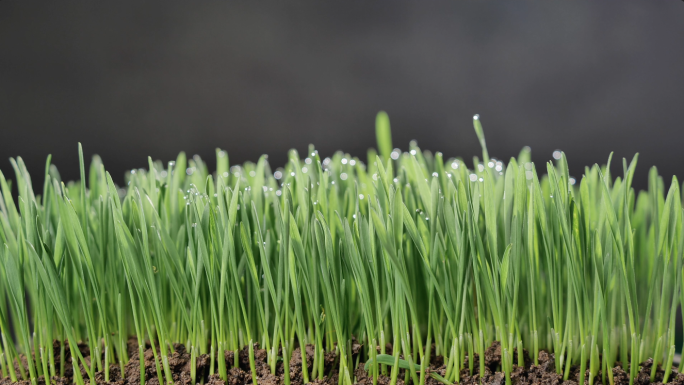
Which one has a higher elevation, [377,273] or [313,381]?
[377,273]

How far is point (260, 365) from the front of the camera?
0.68 metres

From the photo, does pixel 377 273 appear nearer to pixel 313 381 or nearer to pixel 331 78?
pixel 313 381

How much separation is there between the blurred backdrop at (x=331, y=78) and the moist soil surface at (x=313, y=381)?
129cm

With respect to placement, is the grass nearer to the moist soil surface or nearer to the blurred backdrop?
the moist soil surface

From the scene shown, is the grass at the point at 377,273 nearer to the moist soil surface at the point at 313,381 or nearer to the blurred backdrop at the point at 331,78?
the moist soil surface at the point at 313,381

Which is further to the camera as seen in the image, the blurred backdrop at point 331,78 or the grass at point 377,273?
the blurred backdrop at point 331,78

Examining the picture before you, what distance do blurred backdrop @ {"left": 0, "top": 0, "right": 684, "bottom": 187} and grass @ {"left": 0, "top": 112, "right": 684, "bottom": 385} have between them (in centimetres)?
121

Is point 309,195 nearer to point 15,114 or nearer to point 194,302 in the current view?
point 194,302

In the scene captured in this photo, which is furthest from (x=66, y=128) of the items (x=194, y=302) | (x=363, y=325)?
(x=363, y=325)

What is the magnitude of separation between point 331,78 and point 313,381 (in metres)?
1.46

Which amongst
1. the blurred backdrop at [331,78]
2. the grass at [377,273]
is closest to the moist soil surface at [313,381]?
the grass at [377,273]

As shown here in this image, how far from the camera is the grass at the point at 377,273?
62cm

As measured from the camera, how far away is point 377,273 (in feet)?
2.12

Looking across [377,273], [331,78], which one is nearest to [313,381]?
[377,273]
